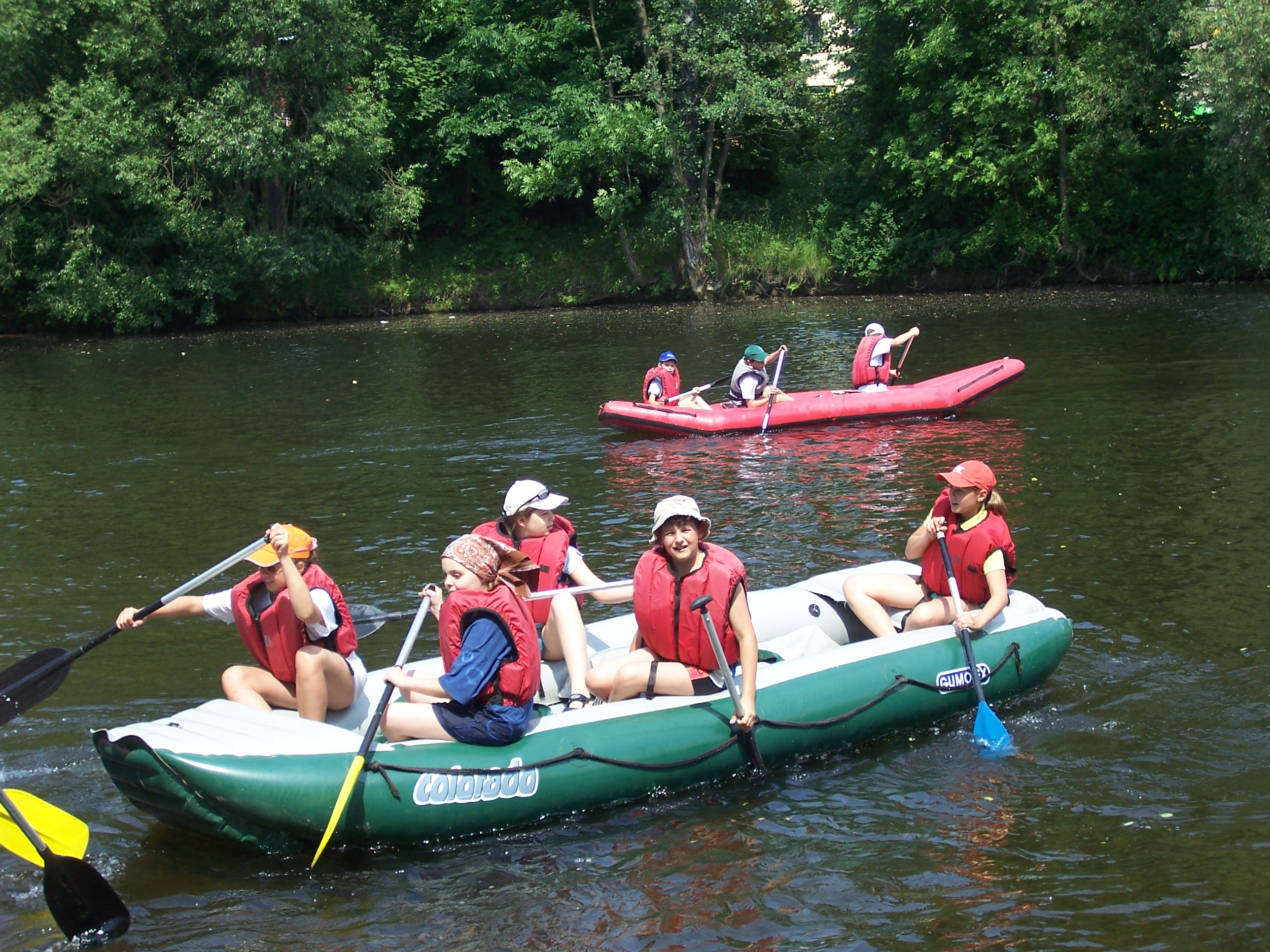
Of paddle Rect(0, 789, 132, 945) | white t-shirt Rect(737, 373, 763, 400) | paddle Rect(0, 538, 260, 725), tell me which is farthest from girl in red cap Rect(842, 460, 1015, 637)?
white t-shirt Rect(737, 373, 763, 400)

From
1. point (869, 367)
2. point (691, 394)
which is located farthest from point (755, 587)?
point (869, 367)

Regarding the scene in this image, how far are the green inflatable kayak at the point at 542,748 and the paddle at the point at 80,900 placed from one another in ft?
1.38

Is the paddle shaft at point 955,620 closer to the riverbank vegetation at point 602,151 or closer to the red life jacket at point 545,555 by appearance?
the red life jacket at point 545,555

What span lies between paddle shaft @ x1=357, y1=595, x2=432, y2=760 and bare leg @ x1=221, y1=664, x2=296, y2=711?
0.38 meters

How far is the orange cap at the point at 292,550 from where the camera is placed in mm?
5031

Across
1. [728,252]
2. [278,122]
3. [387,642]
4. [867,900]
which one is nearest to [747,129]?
[728,252]

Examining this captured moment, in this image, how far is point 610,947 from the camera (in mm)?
4336

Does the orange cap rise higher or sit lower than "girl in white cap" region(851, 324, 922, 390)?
lower

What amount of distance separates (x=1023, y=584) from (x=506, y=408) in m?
8.18

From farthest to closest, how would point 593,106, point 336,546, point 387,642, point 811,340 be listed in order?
point 593,106 → point 811,340 → point 336,546 → point 387,642

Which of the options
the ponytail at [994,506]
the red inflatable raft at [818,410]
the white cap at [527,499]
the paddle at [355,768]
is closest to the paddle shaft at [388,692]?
the paddle at [355,768]

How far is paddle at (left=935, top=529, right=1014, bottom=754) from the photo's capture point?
18.8ft

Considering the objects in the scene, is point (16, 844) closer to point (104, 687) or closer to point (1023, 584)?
point (104, 687)

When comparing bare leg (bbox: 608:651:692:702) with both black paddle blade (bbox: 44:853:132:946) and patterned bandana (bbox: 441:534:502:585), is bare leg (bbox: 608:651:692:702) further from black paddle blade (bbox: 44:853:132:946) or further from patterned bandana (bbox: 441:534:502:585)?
Result: black paddle blade (bbox: 44:853:132:946)
